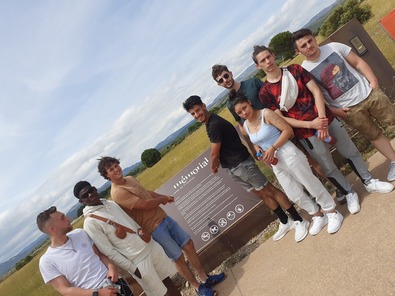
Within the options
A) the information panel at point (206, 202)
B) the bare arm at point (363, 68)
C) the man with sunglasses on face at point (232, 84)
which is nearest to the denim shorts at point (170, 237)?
the information panel at point (206, 202)

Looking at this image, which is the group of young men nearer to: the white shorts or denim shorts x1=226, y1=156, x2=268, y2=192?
the white shorts

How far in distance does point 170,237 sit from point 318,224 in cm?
→ 193

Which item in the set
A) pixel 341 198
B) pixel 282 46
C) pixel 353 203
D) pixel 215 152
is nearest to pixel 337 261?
pixel 353 203

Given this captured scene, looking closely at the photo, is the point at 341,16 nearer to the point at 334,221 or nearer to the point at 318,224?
the point at 318,224

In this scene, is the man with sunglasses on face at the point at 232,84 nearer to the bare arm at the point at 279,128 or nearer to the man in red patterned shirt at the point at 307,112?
the man in red patterned shirt at the point at 307,112

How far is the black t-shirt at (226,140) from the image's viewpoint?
450cm

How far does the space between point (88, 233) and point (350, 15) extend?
1692 inches

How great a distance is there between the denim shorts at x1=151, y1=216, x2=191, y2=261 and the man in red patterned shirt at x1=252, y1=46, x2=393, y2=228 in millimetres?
1979

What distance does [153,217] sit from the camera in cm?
461

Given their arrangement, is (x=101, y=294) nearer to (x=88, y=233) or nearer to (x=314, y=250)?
(x=88, y=233)

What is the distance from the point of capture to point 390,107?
4.11m

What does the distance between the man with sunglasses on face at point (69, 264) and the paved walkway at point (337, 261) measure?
176cm

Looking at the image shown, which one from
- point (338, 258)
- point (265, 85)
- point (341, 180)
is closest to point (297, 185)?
point (341, 180)

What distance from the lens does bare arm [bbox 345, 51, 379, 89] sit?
13.3 feet
